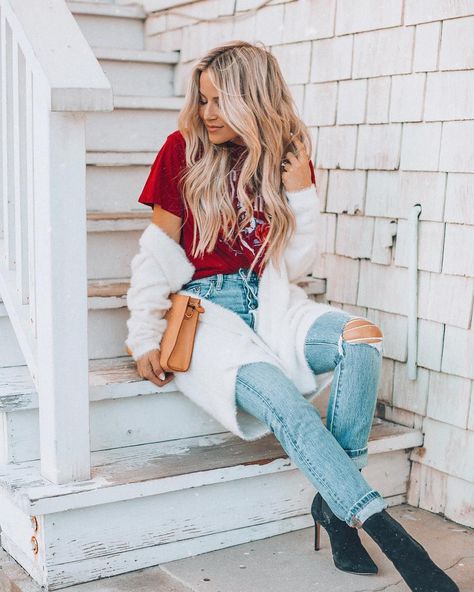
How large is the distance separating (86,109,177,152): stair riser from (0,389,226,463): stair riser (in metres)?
1.27

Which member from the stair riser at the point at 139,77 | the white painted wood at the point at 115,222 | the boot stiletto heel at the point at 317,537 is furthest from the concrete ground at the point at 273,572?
the stair riser at the point at 139,77

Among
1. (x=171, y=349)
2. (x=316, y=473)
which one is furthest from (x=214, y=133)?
(x=316, y=473)

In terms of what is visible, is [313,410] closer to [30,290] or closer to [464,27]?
[30,290]

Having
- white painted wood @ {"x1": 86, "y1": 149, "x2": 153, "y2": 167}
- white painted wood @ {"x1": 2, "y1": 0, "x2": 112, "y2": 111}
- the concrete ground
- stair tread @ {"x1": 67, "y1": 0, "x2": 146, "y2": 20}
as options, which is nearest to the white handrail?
white painted wood @ {"x1": 2, "y1": 0, "x2": 112, "y2": 111}

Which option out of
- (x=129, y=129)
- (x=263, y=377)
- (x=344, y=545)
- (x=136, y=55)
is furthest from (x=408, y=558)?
(x=136, y=55)

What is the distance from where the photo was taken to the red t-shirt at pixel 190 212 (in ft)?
8.40

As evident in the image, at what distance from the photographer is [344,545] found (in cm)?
237

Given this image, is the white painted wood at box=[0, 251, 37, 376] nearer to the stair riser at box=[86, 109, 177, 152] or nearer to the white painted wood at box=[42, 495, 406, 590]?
the white painted wood at box=[42, 495, 406, 590]

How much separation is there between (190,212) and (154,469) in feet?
2.36

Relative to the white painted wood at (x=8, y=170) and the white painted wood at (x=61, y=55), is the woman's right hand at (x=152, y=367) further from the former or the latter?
the white painted wood at (x=61, y=55)

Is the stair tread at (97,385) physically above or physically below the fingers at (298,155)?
below

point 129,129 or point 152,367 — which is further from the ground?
point 129,129

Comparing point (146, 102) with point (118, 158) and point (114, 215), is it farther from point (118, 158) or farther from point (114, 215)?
point (114, 215)

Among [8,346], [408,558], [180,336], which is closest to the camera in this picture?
[408,558]
